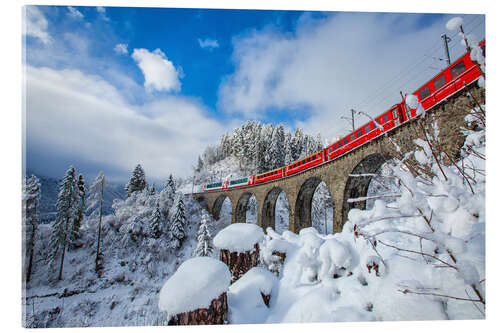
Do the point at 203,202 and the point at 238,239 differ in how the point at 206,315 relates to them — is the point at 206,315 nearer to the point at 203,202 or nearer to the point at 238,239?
the point at 238,239

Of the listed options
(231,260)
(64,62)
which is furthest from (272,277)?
(64,62)

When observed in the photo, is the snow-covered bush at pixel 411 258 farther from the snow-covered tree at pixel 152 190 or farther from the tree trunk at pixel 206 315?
the snow-covered tree at pixel 152 190

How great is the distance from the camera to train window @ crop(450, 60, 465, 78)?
365 centimetres

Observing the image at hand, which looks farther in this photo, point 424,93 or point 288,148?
point 288,148

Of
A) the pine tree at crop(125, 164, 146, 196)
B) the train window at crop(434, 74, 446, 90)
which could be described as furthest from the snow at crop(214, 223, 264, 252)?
the pine tree at crop(125, 164, 146, 196)

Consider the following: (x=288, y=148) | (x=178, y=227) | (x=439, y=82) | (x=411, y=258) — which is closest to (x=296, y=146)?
(x=288, y=148)

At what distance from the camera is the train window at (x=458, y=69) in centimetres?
365

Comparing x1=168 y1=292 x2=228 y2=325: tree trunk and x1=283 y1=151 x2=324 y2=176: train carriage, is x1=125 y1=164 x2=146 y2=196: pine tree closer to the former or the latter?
x1=283 y1=151 x2=324 y2=176: train carriage

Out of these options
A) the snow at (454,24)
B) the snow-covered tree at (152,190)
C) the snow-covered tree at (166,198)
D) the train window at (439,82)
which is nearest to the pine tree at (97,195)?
the snow-covered tree at (166,198)

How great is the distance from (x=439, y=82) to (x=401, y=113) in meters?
0.99

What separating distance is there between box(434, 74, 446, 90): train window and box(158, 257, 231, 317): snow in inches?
217

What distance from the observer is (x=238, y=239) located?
2.50 metres

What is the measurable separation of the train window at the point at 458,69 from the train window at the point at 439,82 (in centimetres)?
37
